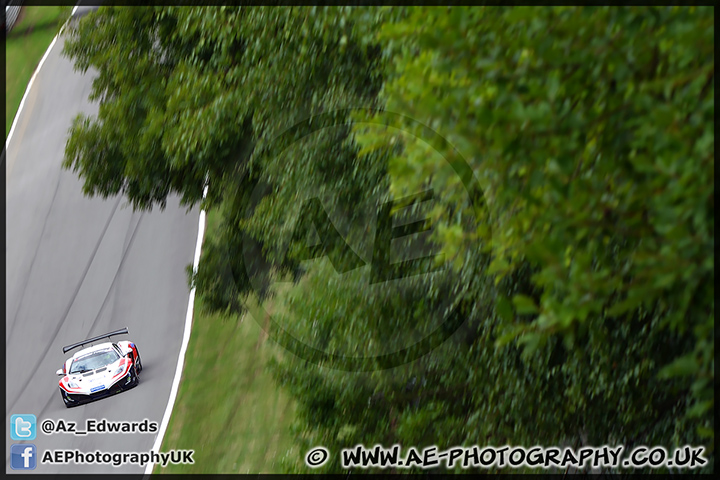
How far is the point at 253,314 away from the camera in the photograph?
19125mm

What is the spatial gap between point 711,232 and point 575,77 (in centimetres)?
110

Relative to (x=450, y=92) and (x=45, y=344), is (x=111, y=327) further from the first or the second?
(x=450, y=92)

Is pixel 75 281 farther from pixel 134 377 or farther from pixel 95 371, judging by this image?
pixel 95 371

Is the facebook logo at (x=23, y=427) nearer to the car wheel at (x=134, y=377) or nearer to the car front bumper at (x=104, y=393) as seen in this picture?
the car front bumper at (x=104, y=393)

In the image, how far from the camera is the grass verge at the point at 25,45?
25578mm

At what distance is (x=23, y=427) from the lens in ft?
58.1

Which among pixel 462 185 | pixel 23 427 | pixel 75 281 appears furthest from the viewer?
pixel 75 281

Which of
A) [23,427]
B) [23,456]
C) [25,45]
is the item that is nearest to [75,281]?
[23,427]

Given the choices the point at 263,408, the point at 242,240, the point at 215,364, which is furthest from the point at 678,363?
the point at 215,364

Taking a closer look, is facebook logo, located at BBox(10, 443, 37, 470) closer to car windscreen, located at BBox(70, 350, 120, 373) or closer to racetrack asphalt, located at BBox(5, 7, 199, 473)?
racetrack asphalt, located at BBox(5, 7, 199, 473)

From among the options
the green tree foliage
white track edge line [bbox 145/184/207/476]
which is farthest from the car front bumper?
the green tree foliage

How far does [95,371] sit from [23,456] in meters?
2.95

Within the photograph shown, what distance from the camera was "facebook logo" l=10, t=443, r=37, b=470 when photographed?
55.4 feet

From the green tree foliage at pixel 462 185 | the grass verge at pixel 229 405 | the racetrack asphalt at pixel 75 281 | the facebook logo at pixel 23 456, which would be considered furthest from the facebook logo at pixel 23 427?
the green tree foliage at pixel 462 185
